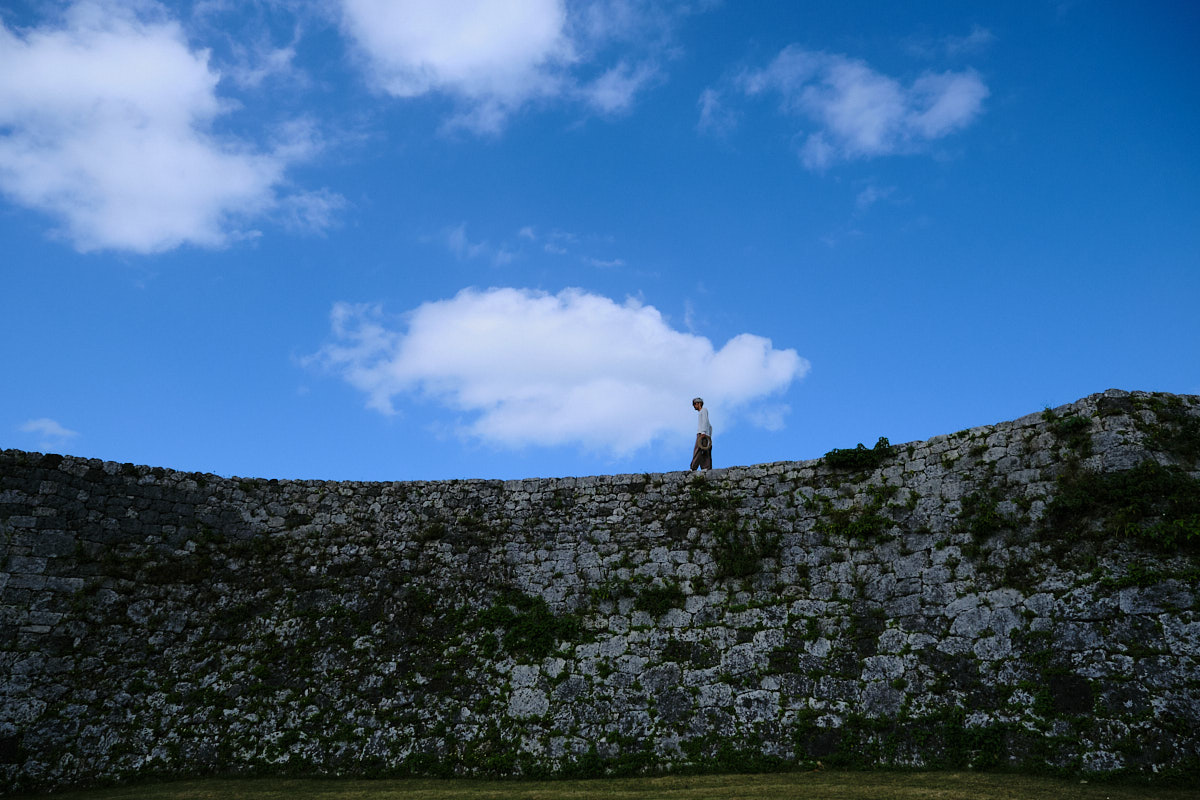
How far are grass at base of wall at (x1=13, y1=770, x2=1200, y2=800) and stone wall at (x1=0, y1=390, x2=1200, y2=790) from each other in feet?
1.03

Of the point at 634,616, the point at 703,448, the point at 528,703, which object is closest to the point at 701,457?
the point at 703,448

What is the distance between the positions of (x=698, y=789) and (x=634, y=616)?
3.25 metres

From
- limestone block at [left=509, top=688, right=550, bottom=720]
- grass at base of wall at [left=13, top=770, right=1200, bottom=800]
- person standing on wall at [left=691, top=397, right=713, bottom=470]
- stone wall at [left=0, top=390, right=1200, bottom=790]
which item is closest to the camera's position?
grass at base of wall at [left=13, top=770, right=1200, bottom=800]

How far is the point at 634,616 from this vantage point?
12.0 meters

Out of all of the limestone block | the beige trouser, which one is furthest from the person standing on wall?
the limestone block

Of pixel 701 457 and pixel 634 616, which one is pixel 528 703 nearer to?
pixel 634 616

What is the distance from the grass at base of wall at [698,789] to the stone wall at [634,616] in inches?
12.4

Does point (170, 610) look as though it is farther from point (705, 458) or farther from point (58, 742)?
point (705, 458)

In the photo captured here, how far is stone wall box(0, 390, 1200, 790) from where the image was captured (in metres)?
9.34

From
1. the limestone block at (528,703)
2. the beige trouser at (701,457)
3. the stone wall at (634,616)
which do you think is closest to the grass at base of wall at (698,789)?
the stone wall at (634,616)

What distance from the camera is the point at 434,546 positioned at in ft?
43.9

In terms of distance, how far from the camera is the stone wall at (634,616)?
9.34m

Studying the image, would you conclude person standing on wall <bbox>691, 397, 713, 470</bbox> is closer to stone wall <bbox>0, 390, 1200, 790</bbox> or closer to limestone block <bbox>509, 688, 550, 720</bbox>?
stone wall <bbox>0, 390, 1200, 790</bbox>

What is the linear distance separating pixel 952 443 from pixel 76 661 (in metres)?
14.5
